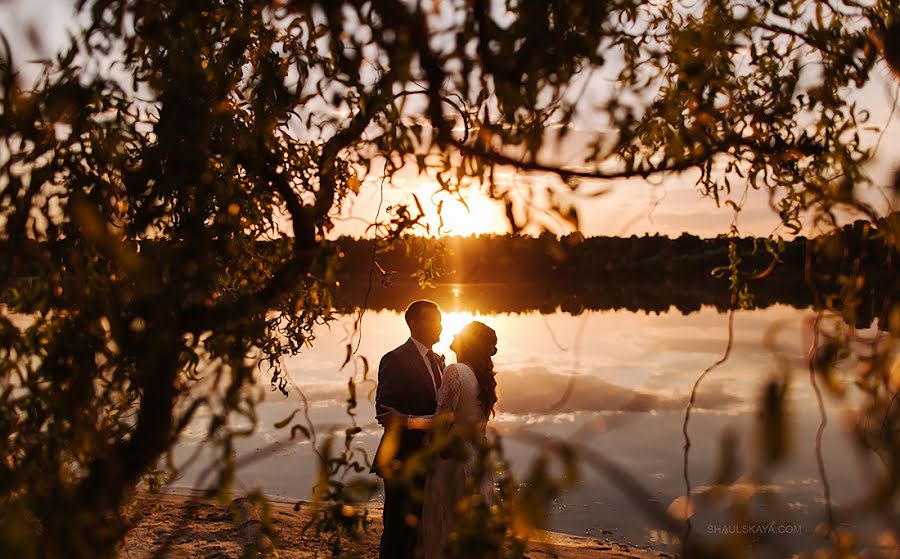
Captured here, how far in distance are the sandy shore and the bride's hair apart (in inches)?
83.1

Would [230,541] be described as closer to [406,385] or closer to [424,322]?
[406,385]

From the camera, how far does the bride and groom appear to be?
5758 millimetres

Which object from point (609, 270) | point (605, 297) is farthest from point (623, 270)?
point (609, 270)

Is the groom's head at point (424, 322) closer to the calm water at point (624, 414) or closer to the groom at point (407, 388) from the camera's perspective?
the groom at point (407, 388)

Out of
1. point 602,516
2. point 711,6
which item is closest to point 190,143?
point 711,6

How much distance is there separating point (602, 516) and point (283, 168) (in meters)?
8.22

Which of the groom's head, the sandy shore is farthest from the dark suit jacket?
the sandy shore

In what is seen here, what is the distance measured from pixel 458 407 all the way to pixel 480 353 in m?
0.46

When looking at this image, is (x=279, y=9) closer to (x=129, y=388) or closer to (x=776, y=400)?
(x=129, y=388)

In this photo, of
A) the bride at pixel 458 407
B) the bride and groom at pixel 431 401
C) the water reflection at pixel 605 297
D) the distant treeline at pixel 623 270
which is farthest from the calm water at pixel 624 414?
the water reflection at pixel 605 297

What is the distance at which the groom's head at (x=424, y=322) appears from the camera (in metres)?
6.47

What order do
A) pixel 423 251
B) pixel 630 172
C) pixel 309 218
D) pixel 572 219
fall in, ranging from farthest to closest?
pixel 423 251 < pixel 309 218 < pixel 630 172 < pixel 572 219

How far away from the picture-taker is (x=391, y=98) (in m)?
2.19

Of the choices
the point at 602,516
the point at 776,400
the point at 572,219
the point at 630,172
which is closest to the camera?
the point at 776,400
